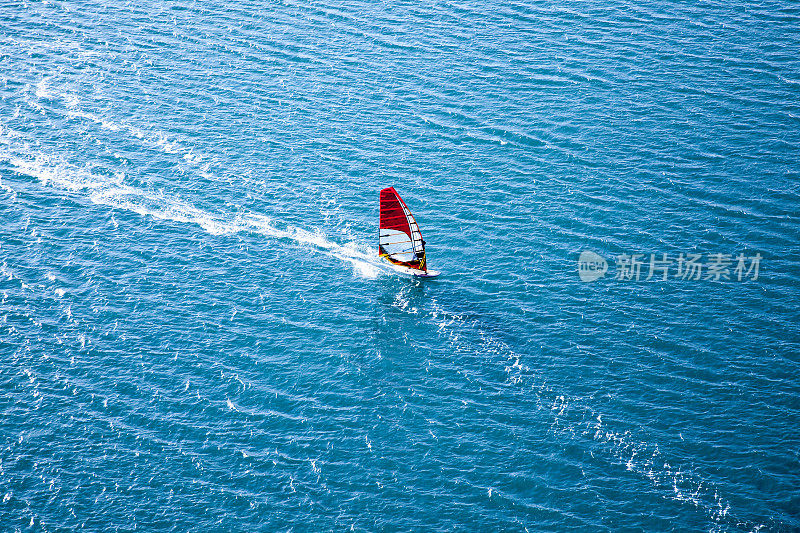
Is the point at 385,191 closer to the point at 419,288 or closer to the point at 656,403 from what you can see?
the point at 419,288

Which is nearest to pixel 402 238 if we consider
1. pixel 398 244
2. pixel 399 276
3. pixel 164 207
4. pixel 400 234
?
pixel 400 234

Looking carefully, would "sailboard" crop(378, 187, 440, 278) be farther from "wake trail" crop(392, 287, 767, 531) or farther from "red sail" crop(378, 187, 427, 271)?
"wake trail" crop(392, 287, 767, 531)

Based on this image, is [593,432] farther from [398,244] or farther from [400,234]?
[400,234]

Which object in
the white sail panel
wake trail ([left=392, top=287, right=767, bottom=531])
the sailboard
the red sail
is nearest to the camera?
wake trail ([left=392, top=287, right=767, bottom=531])

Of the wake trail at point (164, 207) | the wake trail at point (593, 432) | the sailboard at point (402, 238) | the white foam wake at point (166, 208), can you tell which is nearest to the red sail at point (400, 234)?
the sailboard at point (402, 238)

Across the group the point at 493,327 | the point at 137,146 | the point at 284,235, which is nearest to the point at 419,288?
the point at 493,327

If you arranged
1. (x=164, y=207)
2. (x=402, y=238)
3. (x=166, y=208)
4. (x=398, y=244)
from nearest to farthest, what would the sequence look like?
(x=402, y=238), (x=398, y=244), (x=166, y=208), (x=164, y=207)

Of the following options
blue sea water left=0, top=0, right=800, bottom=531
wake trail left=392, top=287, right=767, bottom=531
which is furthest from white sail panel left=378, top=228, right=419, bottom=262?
wake trail left=392, top=287, right=767, bottom=531
